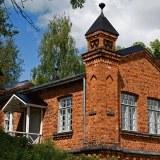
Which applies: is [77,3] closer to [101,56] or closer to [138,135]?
[101,56]

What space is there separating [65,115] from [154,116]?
468 centimetres

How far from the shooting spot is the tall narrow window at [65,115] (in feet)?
62.2

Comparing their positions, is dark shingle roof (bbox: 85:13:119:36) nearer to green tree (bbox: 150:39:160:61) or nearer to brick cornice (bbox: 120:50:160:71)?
brick cornice (bbox: 120:50:160:71)

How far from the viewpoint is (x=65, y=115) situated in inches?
757

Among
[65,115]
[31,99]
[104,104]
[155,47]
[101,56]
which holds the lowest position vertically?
[65,115]

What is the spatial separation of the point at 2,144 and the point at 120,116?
7423 millimetres

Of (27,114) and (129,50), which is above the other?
(129,50)

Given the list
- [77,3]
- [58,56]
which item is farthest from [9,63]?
[77,3]

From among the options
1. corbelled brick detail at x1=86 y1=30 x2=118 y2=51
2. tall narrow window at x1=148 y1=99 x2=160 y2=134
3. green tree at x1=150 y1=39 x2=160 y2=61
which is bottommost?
tall narrow window at x1=148 y1=99 x2=160 y2=134

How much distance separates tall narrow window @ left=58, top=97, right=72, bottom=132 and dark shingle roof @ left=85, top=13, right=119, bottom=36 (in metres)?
3.66

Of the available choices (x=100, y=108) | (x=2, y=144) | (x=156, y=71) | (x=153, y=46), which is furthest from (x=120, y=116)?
(x=153, y=46)

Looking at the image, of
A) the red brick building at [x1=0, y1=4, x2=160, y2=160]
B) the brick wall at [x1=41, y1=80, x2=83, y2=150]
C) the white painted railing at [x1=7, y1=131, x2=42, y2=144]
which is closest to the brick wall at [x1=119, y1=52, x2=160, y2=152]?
the red brick building at [x1=0, y1=4, x2=160, y2=160]

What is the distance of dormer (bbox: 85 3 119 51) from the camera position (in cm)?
1780

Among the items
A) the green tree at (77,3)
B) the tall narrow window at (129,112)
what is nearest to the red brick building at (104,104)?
the tall narrow window at (129,112)
